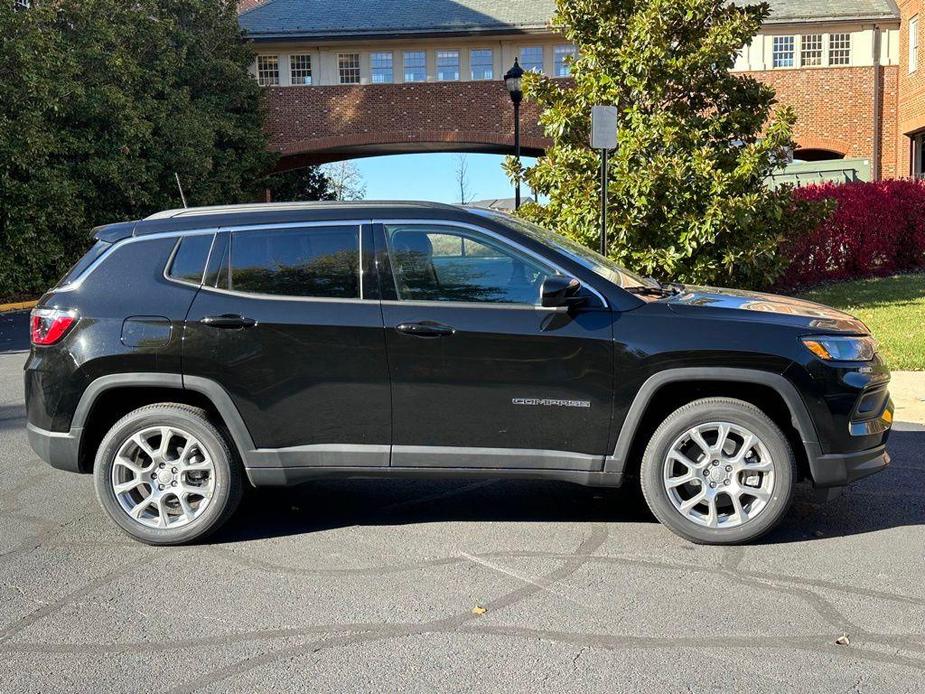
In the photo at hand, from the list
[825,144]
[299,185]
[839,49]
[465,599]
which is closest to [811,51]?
[839,49]

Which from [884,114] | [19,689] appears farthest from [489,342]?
[884,114]

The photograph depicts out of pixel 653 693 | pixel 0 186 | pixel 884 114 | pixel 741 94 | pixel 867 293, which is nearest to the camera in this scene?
pixel 653 693

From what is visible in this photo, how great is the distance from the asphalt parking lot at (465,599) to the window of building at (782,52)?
90.7ft

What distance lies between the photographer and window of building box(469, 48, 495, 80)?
3105 cm

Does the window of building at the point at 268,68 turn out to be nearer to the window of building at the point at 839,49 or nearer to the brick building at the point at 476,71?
the brick building at the point at 476,71

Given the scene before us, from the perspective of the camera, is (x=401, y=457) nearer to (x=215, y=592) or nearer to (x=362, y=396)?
(x=362, y=396)

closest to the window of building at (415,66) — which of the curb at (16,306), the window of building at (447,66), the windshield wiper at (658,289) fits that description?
the window of building at (447,66)

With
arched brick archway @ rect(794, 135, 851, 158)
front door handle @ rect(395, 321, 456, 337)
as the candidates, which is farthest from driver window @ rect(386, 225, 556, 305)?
arched brick archway @ rect(794, 135, 851, 158)

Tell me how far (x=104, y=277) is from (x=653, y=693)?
11.6 feet

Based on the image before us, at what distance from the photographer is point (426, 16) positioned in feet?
103

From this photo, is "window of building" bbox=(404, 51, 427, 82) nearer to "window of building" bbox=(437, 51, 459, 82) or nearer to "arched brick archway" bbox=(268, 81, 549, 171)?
"arched brick archway" bbox=(268, 81, 549, 171)

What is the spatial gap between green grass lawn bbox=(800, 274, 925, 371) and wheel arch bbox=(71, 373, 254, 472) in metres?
7.34

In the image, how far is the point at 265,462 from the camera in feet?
15.8

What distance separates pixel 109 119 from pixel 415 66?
12190mm
